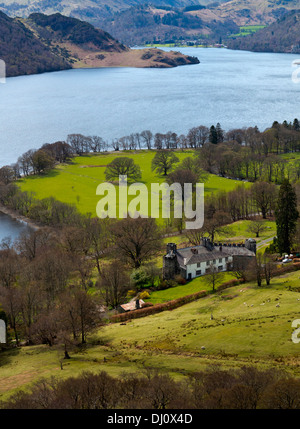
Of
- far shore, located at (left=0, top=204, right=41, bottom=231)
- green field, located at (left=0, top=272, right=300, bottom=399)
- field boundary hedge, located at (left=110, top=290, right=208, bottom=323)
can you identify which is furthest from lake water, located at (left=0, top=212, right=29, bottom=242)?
green field, located at (left=0, top=272, right=300, bottom=399)

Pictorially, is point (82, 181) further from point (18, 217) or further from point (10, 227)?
point (10, 227)

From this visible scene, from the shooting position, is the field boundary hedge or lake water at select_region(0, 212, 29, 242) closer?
the field boundary hedge

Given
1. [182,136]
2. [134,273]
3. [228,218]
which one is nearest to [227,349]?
[134,273]

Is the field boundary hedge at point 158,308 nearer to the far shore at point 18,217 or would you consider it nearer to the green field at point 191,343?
the green field at point 191,343

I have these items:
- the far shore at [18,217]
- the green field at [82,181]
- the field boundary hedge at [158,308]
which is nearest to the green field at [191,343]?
the field boundary hedge at [158,308]

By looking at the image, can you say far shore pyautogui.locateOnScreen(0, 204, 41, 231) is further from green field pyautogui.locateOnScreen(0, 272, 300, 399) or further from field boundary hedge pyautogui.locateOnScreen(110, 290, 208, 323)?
green field pyautogui.locateOnScreen(0, 272, 300, 399)
